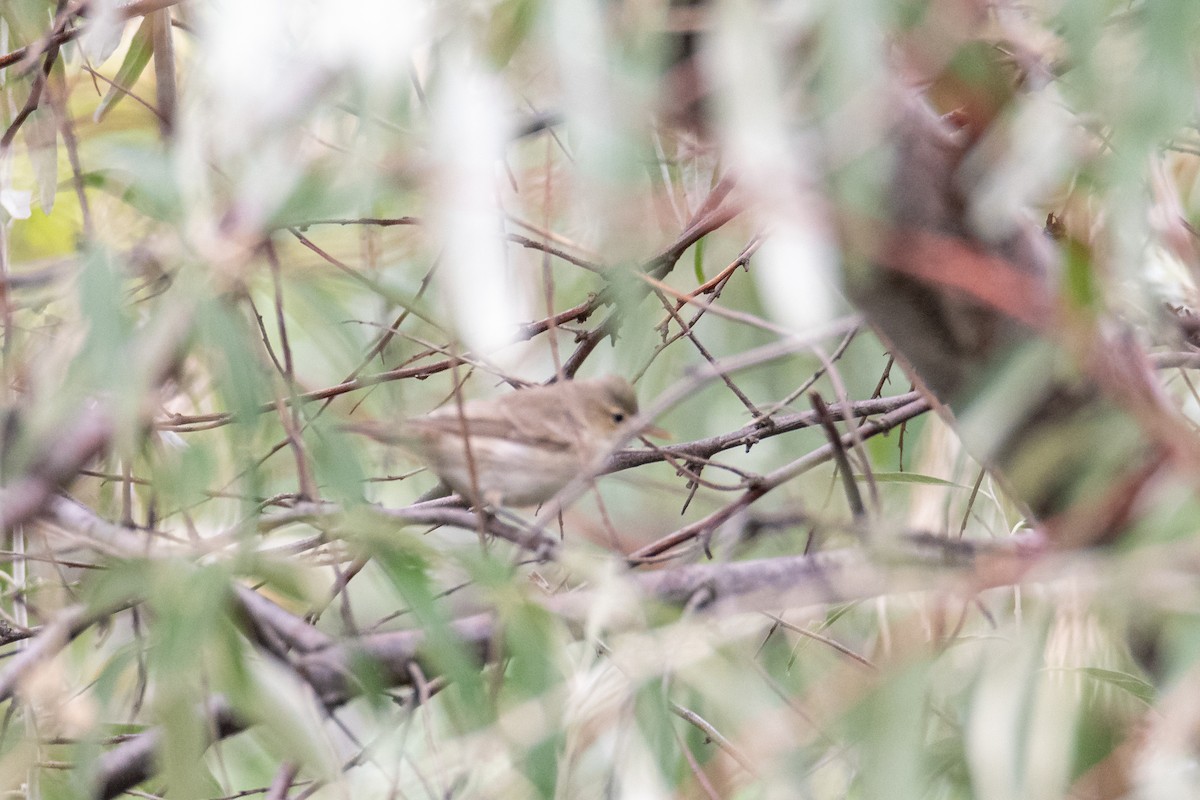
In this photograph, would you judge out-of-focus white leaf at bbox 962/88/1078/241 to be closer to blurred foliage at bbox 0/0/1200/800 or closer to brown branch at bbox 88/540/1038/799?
blurred foliage at bbox 0/0/1200/800

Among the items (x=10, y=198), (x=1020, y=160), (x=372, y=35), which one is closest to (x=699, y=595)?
(x=1020, y=160)

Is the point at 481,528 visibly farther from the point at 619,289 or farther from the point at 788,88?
the point at 788,88

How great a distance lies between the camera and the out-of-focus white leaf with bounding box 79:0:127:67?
3.39 ft

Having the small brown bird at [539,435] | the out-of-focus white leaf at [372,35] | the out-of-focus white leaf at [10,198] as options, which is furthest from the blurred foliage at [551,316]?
the small brown bird at [539,435]

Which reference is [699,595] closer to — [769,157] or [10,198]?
[769,157]

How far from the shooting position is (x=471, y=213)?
0.79 meters

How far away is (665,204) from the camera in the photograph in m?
1.69

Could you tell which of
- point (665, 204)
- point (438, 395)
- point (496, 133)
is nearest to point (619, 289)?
point (496, 133)

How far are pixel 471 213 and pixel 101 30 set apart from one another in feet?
1.95

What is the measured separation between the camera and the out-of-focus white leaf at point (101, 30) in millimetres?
1033

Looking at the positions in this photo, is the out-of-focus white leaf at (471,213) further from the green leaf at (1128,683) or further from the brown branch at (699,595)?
the green leaf at (1128,683)

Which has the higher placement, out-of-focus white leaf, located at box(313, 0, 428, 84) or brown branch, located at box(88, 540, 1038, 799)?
out-of-focus white leaf, located at box(313, 0, 428, 84)

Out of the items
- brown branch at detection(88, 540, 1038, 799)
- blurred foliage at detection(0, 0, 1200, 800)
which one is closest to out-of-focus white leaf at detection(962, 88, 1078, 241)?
blurred foliage at detection(0, 0, 1200, 800)

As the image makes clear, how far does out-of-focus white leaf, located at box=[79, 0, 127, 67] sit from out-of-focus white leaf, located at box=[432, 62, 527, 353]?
0.37 m
